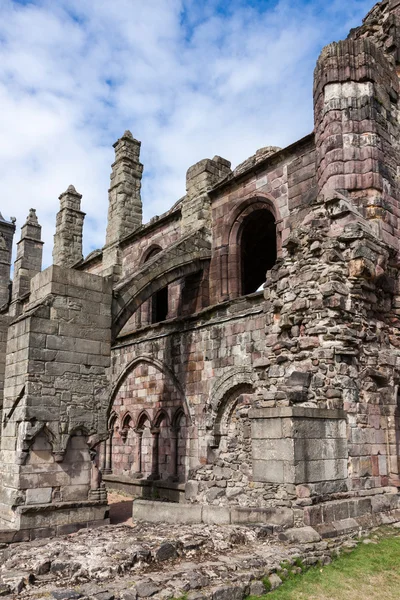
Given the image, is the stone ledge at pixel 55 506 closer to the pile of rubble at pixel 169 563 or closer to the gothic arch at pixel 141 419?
the pile of rubble at pixel 169 563

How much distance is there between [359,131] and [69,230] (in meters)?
14.7

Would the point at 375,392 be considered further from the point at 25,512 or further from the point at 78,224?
the point at 78,224

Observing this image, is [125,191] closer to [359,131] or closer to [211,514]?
[359,131]

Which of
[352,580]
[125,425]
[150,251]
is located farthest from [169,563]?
[150,251]

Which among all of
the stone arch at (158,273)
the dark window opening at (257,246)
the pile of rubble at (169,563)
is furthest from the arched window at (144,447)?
the pile of rubble at (169,563)

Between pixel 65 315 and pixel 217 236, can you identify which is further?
pixel 217 236

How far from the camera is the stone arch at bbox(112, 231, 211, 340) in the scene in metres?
10.5

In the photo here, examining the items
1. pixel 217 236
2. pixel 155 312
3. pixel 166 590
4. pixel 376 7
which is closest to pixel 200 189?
pixel 217 236

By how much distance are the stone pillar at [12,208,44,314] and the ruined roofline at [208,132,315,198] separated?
1197cm

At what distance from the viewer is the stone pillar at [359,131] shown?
29.6 feet

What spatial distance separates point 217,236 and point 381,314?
6.11 meters

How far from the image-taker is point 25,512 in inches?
325

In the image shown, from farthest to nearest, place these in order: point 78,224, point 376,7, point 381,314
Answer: point 78,224, point 376,7, point 381,314

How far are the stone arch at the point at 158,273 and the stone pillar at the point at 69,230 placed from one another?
9.03 meters
